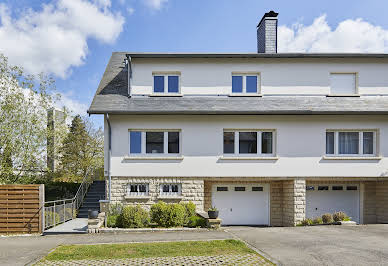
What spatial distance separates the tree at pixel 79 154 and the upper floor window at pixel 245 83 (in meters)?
16.5

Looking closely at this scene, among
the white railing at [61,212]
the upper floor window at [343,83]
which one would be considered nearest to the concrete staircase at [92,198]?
the white railing at [61,212]

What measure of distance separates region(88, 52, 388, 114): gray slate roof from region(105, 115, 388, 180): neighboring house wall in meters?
0.49

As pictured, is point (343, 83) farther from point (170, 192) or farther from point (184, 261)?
point (184, 261)

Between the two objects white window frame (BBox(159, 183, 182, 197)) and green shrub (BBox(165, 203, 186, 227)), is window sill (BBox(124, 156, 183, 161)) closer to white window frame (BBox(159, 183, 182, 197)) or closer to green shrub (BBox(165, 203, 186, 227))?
white window frame (BBox(159, 183, 182, 197))

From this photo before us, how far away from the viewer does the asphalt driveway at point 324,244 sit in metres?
7.05

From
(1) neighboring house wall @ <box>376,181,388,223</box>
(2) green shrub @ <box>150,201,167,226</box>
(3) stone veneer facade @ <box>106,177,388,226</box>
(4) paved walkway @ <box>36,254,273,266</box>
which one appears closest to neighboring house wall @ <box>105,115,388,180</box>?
(3) stone veneer facade @ <box>106,177,388,226</box>

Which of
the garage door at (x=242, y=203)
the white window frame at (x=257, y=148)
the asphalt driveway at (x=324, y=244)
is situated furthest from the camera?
the garage door at (x=242, y=203)

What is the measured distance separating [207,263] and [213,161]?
6945mm

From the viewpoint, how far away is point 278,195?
14.7 meters

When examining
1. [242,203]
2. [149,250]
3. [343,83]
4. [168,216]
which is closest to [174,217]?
[168,216]

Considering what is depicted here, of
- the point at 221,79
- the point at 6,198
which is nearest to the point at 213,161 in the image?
the point at 221,79

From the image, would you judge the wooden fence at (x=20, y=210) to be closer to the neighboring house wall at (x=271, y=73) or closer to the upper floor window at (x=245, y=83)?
the neighboring house wall at (x=271, y=73)

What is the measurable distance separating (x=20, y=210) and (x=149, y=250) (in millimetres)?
6120

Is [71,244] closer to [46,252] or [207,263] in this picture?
[46,252]
